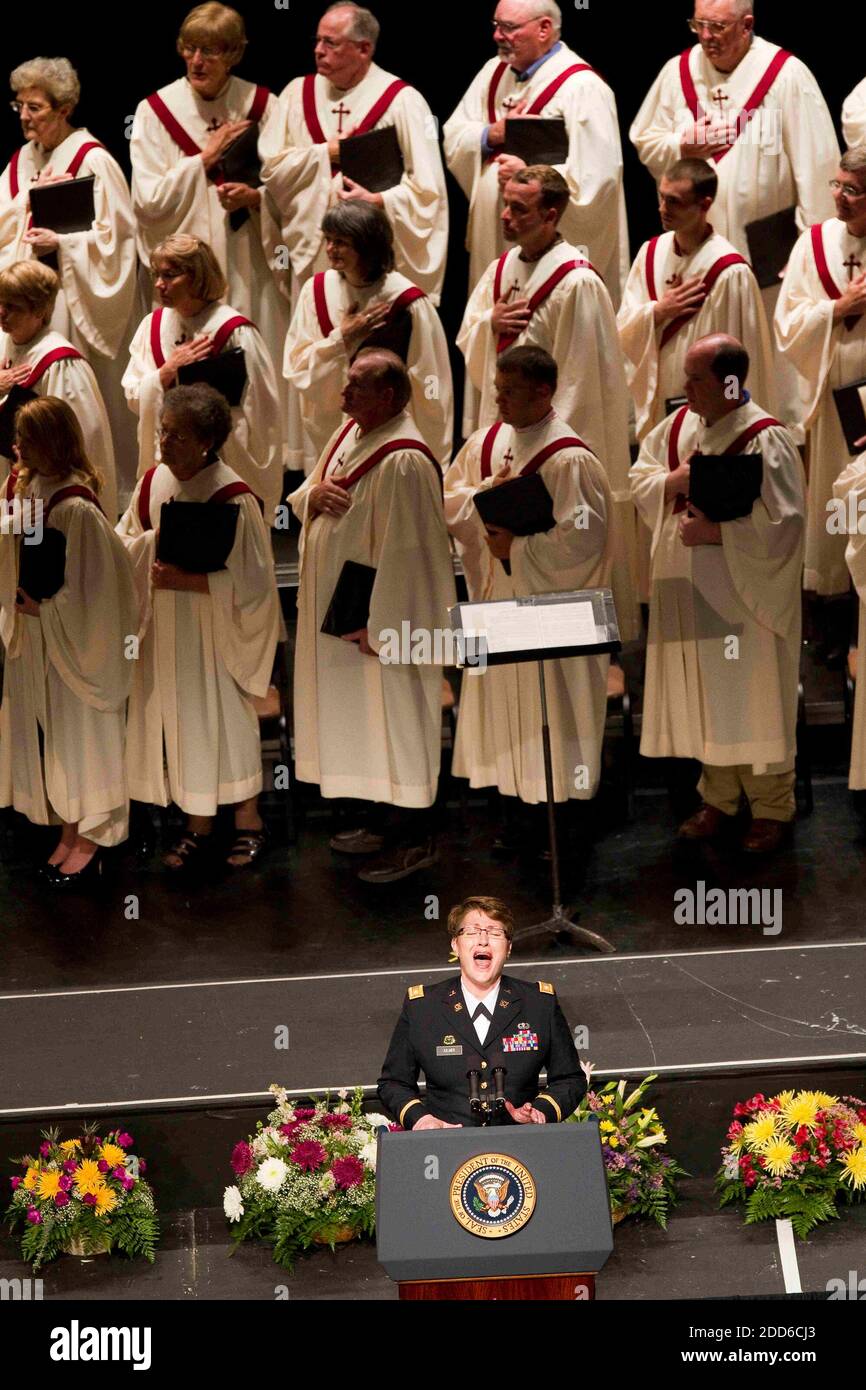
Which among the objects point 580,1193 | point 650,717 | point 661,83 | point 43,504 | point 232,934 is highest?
point 661,83

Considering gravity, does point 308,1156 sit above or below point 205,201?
below

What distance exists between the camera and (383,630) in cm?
772

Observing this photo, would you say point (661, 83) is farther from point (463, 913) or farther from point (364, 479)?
point (463, 913)

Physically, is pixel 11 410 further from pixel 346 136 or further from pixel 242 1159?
pixel 242 1159

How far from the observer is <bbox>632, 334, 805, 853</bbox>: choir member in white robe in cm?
765

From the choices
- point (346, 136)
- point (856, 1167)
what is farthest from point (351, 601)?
point (856, 1167)

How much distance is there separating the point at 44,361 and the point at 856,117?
3.36 metres

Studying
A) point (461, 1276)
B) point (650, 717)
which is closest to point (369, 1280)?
point (461, 1276)

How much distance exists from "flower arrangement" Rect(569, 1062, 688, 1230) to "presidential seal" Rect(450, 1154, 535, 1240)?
3.98 ft

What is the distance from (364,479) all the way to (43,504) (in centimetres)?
114

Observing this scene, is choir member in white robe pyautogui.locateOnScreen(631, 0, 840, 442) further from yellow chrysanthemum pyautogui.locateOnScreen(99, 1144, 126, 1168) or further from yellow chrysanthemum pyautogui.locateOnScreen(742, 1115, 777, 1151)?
yellow chrysanthemum pyautogui.locateOnScreen(99, 1144, 126, 1168)

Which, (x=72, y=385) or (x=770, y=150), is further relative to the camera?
(x=770, y=150)

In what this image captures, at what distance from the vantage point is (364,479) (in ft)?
25.4

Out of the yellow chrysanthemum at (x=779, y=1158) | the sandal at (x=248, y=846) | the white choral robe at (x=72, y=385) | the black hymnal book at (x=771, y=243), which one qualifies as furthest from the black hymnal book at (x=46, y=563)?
the yellow chrysanthemum at (x=779, y=1158)
